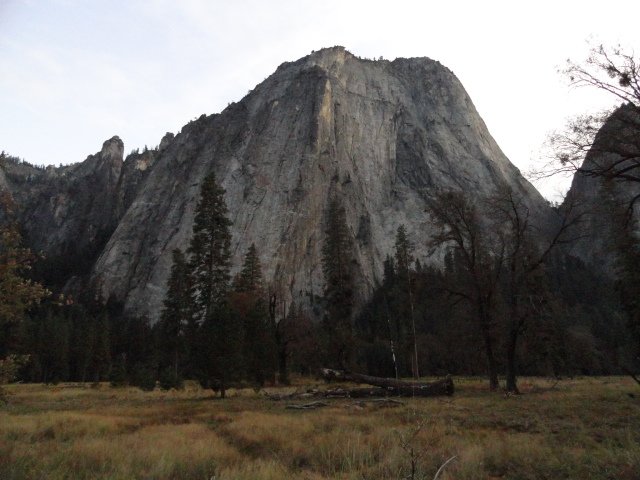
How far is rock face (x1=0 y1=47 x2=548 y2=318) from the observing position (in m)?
94.3

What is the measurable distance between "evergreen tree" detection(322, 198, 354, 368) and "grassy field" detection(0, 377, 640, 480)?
23271 millimetres

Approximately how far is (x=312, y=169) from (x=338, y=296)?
64.8m

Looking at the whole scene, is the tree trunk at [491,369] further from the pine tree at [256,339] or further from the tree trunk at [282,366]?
the tree trunk at [282,366]

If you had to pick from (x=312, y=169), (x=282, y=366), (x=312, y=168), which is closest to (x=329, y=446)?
(x=282, y=366)

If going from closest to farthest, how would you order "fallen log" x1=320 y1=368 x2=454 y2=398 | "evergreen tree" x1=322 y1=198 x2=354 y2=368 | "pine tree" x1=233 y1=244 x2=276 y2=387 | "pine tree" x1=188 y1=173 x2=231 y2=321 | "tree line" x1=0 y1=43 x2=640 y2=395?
"tree line" x1=0 y1=43 x2=640 y2=395 → "fallen log" x1=320 y1=368 x2=454 y2=398 → "pine tree" x1=233 y1=244 x2=276 y2=387 → "pine tree" x1=188 y1=173 x2=231 y2=321 → "evergreen tree" x1=322 y1=198 x2=354 y2=368

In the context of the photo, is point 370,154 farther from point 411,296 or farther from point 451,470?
point 451,470

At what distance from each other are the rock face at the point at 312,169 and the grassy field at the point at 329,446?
74.5 metres

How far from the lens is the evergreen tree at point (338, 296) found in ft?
118

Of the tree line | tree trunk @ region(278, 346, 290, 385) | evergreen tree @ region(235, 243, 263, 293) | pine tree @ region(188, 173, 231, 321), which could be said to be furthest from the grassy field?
evergreen tree @ region(235, 243, 263, 293)

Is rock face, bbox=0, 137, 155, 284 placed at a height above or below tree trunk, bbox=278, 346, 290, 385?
above

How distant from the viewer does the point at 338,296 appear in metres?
39.2

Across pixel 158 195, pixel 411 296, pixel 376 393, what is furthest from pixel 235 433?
pixel 158 195

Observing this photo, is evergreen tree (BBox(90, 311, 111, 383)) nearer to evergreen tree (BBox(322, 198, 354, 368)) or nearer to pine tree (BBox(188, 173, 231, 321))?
pine tree (BBox(188, 173, 231, 321))

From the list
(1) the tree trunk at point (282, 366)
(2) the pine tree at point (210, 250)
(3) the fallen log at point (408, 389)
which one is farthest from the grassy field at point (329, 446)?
(1) the tree trunk at point (282, 366)
